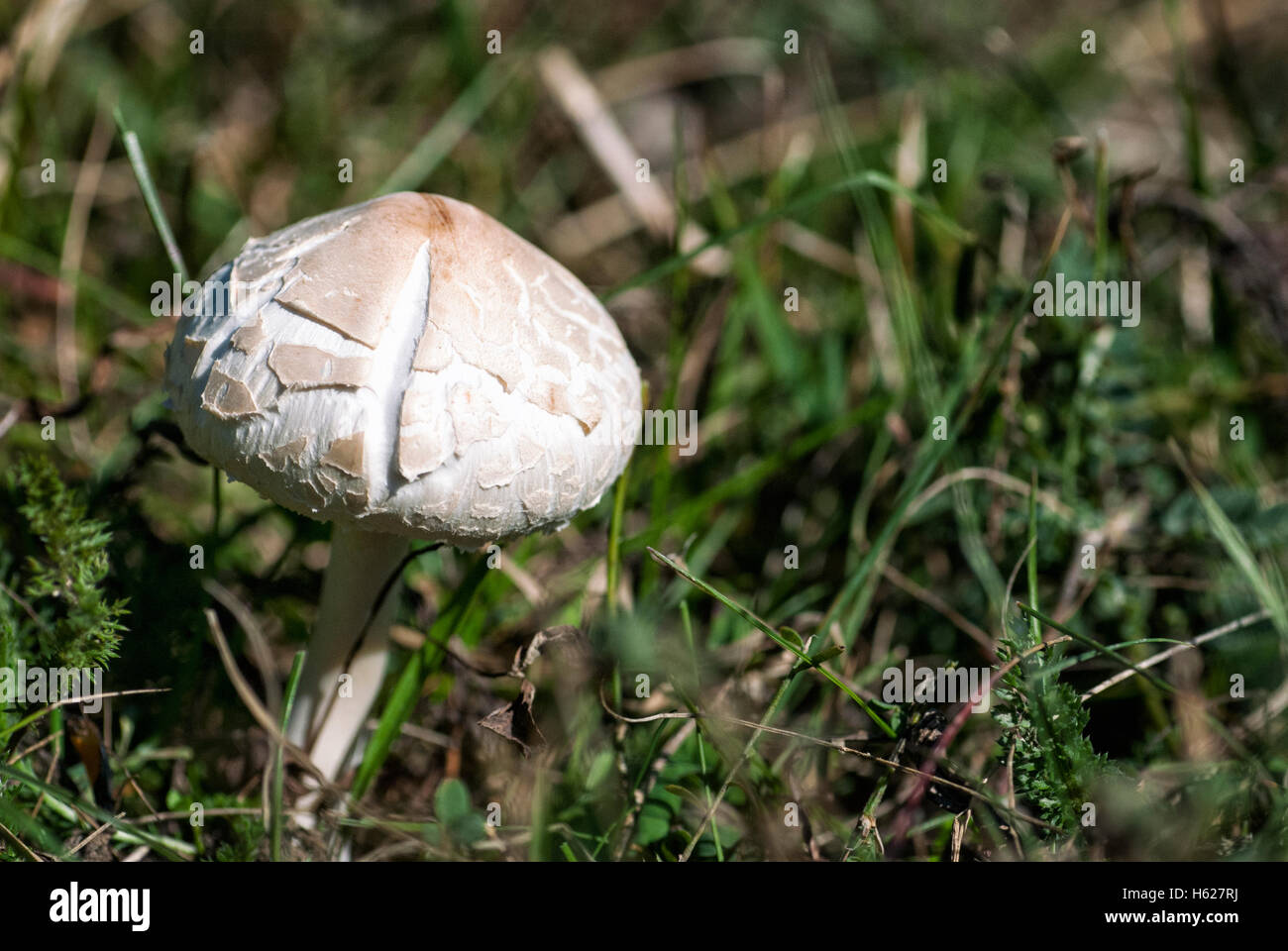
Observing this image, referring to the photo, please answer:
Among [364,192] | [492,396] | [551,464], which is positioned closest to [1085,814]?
[551,464]

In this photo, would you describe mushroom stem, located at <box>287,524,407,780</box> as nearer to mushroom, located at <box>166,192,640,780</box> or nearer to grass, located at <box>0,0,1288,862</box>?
grass, located at <box>0,0,1288,862</box>

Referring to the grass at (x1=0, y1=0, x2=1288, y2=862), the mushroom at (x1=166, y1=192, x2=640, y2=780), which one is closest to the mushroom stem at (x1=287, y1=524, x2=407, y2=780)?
the grass at (x1=0, y1=0, x2=1288, y2=862)

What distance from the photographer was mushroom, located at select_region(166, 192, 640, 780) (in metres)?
1.87

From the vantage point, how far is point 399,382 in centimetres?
192

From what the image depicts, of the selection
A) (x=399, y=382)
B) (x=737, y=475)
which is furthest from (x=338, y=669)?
(x=737, y=475)

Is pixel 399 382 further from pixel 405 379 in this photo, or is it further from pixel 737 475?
pixel 737 475

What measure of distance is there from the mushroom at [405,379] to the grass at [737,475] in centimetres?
54

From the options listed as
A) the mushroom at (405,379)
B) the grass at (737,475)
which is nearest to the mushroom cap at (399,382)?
the mushroom at (405,379)

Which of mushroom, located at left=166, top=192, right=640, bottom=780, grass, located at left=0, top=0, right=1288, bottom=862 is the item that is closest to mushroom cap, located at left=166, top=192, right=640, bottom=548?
mushroom, located at left=166, top=192, right=640, bottom=780

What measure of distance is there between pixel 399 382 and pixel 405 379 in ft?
0.04

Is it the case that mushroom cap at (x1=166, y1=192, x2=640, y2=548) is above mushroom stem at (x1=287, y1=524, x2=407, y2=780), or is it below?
above

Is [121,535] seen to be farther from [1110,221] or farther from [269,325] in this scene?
[1110,221]

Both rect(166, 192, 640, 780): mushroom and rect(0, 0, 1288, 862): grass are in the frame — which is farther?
rect(0, 0, 1288, 862): grass

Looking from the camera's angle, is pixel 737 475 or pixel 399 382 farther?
pixel 737 475
